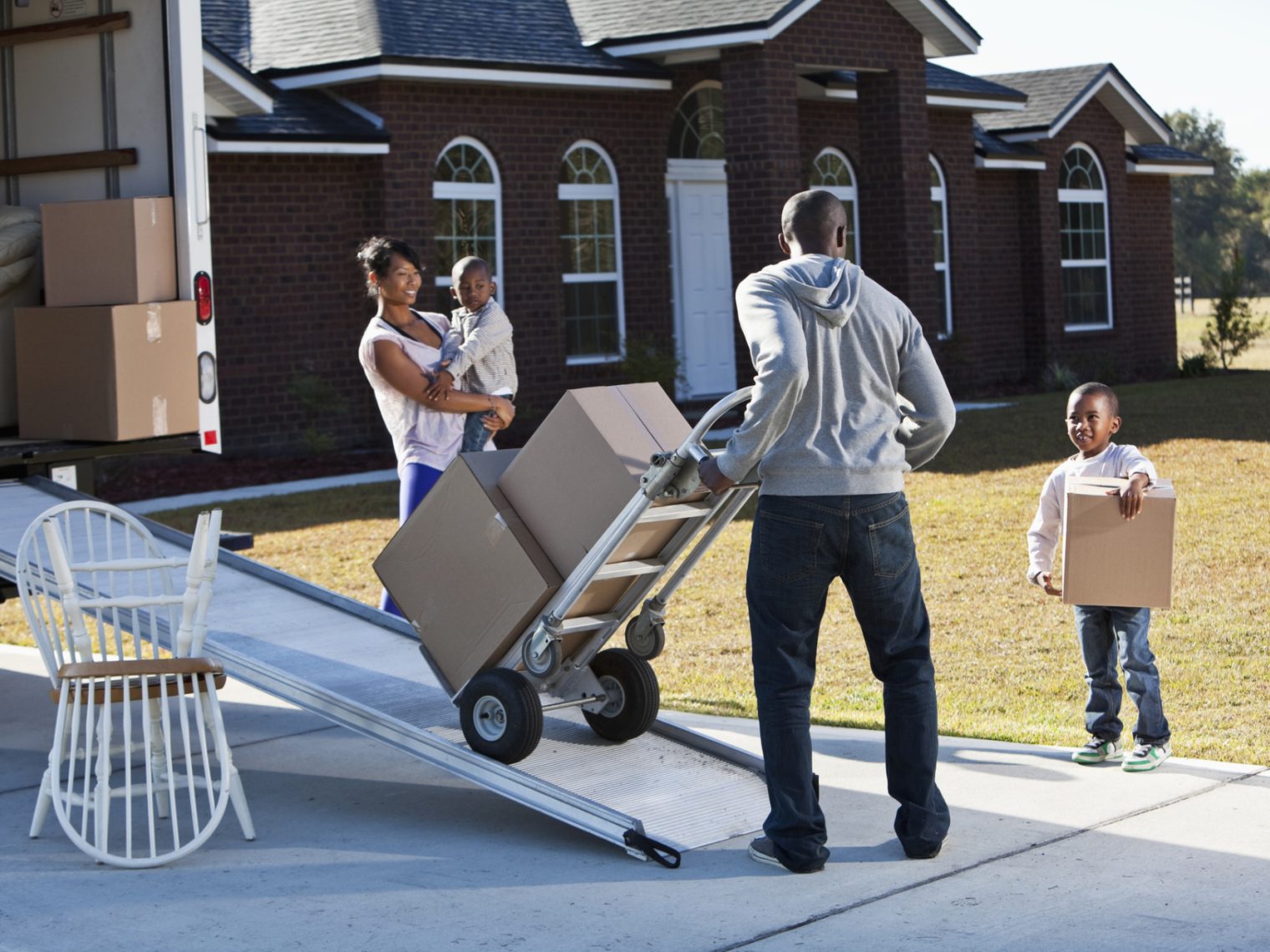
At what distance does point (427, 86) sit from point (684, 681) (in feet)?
35.5

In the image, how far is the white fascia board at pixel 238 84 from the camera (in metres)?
14.7

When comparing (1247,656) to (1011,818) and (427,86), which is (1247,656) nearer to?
(1011,818)

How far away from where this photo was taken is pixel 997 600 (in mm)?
9531

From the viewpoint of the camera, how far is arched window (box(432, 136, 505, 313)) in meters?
17.7

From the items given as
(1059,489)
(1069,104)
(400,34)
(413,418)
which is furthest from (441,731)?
(1069,104)

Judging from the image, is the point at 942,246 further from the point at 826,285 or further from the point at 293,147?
the point at 826,285

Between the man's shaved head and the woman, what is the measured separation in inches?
80.0

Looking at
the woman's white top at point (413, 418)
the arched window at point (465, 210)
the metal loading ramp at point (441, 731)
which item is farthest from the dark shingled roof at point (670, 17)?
the metal loading ramp at point (441, 731)

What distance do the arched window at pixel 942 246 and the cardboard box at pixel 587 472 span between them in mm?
17860

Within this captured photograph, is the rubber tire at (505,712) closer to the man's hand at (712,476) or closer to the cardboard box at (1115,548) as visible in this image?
the man's hand at (712,476)

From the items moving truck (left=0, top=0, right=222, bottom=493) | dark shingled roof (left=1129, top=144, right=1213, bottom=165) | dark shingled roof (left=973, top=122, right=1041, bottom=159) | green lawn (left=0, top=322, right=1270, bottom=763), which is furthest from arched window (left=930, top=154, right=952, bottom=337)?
moving truck (left=0, top=0, right=222, bottom=493)

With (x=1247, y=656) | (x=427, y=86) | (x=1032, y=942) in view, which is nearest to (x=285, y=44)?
(x=427, y=86)

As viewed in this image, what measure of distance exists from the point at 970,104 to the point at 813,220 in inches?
698

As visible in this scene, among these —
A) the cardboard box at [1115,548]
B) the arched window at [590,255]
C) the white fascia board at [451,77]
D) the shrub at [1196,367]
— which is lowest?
the cardboard box at [1115,548]
